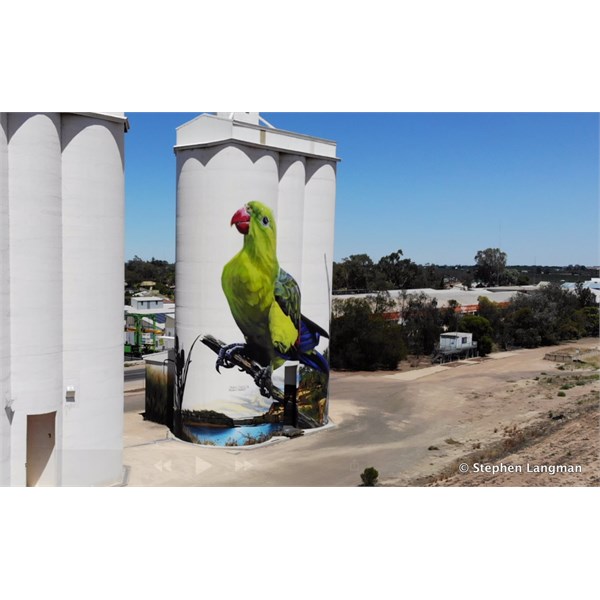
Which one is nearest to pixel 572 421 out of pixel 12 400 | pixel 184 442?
pixel 184 442

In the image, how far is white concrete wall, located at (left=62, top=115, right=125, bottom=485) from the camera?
13672 mm

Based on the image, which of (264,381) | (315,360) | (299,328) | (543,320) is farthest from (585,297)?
(264,381)

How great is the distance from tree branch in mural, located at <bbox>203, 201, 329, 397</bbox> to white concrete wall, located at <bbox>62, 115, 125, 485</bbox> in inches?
194

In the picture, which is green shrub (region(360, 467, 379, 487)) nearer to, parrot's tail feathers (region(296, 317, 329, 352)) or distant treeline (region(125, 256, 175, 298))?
parrot's tail feathers (region(296, 317, 329, 352))

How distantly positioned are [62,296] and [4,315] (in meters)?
1.39

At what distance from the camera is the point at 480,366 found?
38.3 meters

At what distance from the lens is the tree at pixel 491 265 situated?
88000 mm

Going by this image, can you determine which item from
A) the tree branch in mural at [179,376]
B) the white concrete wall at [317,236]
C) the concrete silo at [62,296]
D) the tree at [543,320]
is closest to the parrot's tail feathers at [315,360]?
the white concrete wall at [317,236]

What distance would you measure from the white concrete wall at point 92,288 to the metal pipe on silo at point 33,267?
30cm

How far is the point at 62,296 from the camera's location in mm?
13672

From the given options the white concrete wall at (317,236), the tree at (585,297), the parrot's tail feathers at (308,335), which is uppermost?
the white concrete wall at (317,236)

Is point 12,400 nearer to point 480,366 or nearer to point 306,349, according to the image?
point 306,349

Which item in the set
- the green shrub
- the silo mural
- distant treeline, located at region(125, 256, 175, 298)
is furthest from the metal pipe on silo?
distant treeline, located at region(125, 256, 175, 298)

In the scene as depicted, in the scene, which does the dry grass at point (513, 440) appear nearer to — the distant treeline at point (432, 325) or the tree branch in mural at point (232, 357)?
the tree branch in mural at point (232, 357)
